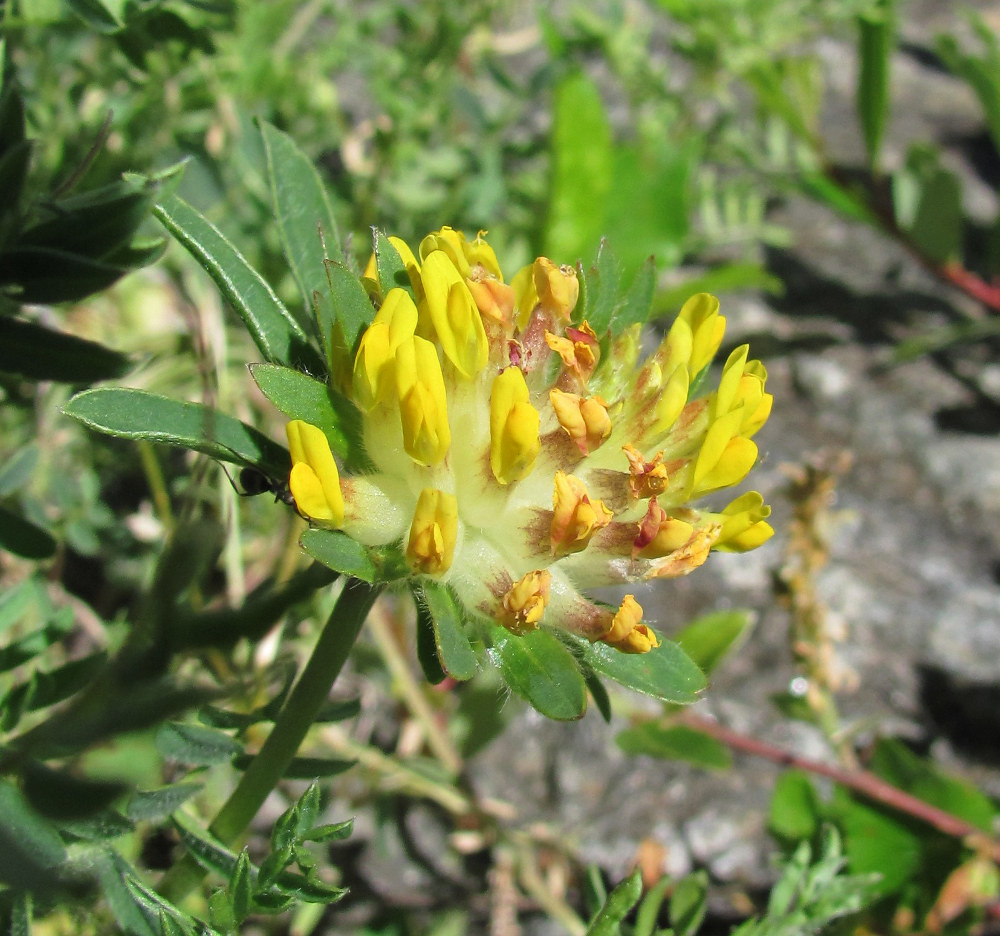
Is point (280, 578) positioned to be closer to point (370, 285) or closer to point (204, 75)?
point (370, 285)

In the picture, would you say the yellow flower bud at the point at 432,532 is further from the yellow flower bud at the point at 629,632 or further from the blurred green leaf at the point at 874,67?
the blurred green leaf at the point at 874,67

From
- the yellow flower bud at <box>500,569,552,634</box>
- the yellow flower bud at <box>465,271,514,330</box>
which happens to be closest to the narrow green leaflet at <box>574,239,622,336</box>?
the yellow flower bud at <box>465,271,514,330</box>

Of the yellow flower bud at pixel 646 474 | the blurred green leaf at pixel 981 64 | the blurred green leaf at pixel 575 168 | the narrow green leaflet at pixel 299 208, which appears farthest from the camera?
the blurred green leaf at pixel 981 64

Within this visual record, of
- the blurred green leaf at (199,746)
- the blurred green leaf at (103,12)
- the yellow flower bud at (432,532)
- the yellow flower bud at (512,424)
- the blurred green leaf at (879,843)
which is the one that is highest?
the blurred green leaf at (103,12)

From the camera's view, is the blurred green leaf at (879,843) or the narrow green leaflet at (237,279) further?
the blurred green leaf at (879,843)

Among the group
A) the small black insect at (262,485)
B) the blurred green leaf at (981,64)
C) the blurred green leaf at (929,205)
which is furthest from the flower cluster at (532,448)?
the blurred green leaf at (981,64)

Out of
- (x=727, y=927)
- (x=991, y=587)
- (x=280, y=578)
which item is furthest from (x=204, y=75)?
(x=991, y=587)

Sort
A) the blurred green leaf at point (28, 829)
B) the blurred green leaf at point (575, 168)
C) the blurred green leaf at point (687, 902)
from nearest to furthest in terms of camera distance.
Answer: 1. the blurred green leaf at point (28, 829)
2. the blurred green leaf at point (687, 902)
3. the blurred green leaf at point (575, 168)
